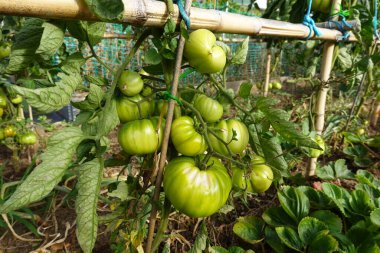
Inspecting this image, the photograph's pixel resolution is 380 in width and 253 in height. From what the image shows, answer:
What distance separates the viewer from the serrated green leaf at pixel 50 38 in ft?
1.37

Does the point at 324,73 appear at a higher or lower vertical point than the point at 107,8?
lower

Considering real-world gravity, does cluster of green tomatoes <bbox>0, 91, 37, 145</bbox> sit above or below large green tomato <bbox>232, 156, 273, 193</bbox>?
below

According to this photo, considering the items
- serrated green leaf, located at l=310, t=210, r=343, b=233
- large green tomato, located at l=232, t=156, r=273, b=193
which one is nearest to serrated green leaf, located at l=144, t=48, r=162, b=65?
large green tomato, located at l=232, t=156, r=273, b=193

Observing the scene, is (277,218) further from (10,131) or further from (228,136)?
(10,131)

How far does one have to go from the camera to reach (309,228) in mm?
966

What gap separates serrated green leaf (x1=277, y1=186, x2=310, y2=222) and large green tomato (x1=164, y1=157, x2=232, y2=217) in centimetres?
64

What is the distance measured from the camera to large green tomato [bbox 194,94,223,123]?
585 mm

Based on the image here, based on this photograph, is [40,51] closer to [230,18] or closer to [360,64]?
[230,18]

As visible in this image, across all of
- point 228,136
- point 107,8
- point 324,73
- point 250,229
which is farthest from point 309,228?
point 107,8

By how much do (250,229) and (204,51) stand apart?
32.0 inches

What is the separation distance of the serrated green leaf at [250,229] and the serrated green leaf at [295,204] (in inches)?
5.0

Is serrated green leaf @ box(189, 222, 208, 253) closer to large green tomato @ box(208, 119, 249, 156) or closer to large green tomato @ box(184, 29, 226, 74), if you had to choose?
large green tomato @ box(208, 119, 249, 156)

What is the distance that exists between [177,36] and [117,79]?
0.51 ft

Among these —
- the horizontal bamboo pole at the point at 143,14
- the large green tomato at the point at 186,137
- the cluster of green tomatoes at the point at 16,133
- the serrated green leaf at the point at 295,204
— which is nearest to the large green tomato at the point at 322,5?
the horizontal bamboo pole at the point at 143,14
